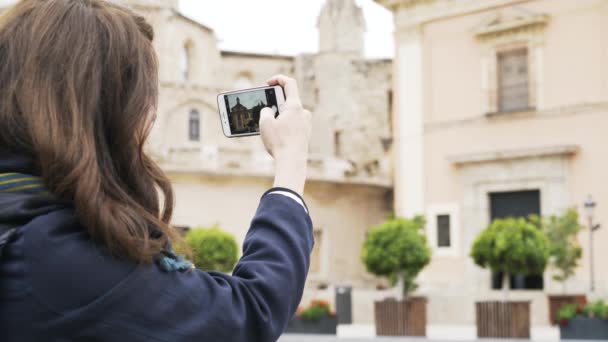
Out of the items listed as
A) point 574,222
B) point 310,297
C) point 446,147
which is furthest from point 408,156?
point 574,222

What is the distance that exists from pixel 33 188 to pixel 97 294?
0.21 m

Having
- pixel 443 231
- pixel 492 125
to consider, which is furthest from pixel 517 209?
pixel 492 125

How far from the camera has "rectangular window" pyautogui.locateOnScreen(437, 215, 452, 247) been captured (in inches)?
977

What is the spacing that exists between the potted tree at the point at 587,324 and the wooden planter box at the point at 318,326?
435 cm

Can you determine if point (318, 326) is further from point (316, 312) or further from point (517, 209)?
point (517, 209)

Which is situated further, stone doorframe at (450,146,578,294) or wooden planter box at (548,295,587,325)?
stone doorframe at (450,146,578,294)

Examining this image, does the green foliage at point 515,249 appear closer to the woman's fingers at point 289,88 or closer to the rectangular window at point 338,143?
the woman's fingers at point 289,88

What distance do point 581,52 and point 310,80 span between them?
60.4 ft

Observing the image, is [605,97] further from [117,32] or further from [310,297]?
[117,32]

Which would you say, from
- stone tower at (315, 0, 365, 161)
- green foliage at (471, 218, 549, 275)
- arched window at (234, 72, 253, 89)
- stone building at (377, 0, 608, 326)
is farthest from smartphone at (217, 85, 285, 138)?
arched window at (234, 72, 253, 89)

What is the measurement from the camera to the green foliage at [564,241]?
20.1 m

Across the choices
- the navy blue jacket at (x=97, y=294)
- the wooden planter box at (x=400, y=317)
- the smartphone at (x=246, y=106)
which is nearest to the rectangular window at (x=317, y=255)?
the wooden planter box at (x=400, y=317)

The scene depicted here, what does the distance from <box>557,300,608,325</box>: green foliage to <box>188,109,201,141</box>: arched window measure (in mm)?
20650

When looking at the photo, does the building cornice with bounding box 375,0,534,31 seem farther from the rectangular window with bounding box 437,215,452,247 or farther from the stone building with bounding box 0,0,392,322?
the stone building with bounding box 0,0,392,322
